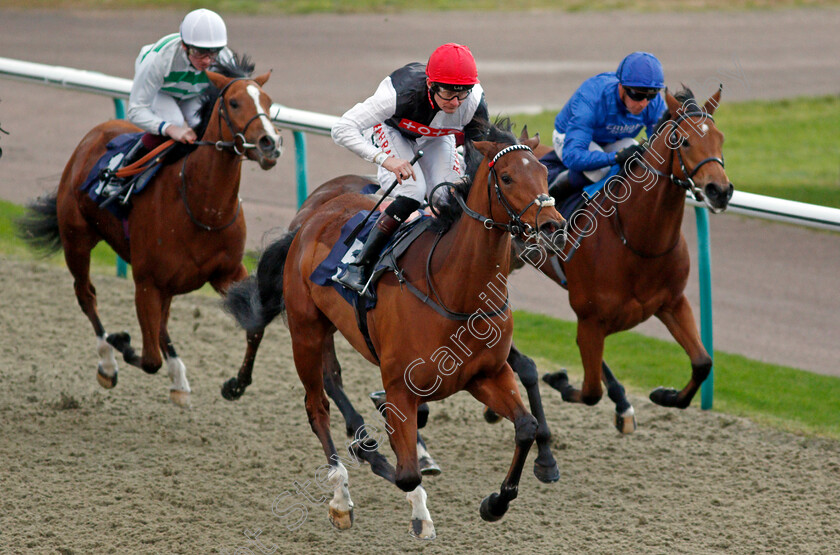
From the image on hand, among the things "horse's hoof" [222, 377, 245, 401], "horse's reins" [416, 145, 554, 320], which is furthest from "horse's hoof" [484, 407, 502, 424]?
"horse's reins" [416, 145, 554, 320]

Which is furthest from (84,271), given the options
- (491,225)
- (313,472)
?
(491,225)

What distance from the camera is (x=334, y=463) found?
496cm

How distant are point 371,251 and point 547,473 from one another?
1.41 meters

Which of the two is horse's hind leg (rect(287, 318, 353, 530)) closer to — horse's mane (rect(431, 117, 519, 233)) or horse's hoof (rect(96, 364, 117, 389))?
horse's mane (rect(431, 117, 519, 233))

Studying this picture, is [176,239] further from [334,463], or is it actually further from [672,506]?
[672,506]

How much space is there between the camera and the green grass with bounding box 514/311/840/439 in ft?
20.2

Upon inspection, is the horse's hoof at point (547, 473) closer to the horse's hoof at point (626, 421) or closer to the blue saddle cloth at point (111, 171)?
the horse's hoof at point (626, 421)

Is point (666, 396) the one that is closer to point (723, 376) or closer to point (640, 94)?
point (723, 376)

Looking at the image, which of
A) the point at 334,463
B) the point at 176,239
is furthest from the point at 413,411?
the point at 176,239

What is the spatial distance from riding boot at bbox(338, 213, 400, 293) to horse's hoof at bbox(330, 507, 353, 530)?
103 centimetres

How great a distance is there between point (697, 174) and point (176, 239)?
2747 mm

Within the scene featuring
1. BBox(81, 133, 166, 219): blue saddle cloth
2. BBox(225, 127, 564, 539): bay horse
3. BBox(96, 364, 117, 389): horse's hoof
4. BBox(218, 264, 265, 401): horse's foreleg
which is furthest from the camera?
BBox(96, 364, 117, 389): horse's hoof

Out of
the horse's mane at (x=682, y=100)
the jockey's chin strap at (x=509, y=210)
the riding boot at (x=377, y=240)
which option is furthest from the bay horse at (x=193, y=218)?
the horse's mane at (x=682, y=100)

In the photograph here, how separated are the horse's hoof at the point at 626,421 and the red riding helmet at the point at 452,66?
2.28 metres
